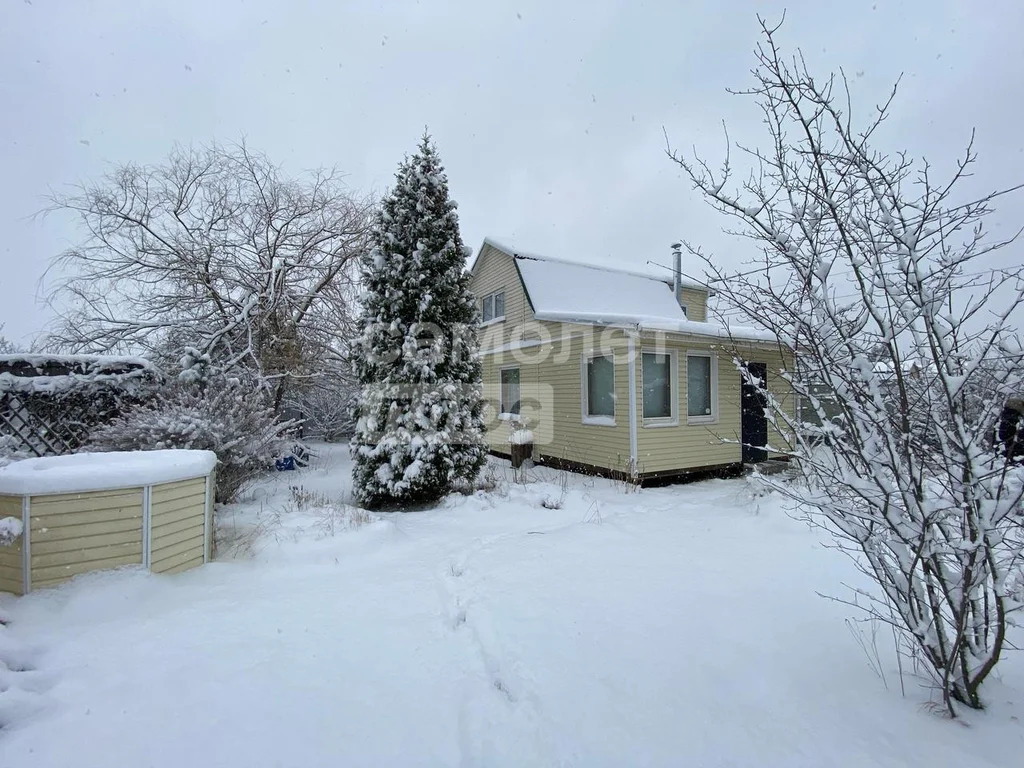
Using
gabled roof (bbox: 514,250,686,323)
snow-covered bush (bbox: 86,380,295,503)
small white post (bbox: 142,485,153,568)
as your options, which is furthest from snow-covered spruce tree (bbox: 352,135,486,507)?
gabled roof (bbox: 514,250,686,323)

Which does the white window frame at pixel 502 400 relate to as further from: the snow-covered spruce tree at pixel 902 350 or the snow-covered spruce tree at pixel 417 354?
the snow-covered spruce tree at pixel 902 350

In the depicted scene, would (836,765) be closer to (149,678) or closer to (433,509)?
(149,678)

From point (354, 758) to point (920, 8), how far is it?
5.70m

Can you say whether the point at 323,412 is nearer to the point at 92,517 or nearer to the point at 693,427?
the point at 693,427

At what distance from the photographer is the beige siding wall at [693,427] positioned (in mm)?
8016

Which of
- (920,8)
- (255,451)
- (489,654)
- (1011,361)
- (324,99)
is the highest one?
(324,99)

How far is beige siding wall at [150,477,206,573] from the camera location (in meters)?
3.49

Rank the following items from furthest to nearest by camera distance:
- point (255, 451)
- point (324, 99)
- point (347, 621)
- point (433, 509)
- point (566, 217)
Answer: point (566, 217)
point (324, 99)
point (433, 509)
point (255, 451)
point (347, 621)

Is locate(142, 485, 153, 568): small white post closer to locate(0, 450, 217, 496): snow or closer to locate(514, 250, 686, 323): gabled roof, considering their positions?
Answer: locate(0, 450, 217, 496): snow

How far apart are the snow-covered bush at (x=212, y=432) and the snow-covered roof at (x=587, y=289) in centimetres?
562

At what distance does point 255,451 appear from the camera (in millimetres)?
5785

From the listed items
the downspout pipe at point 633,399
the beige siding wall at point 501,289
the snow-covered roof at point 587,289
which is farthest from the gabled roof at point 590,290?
the downspout pipe at point 633,399

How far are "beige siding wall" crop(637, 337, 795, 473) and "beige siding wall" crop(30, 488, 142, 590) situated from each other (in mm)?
6669

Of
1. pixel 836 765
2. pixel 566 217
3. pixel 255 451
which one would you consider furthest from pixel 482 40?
pixel 836 765
